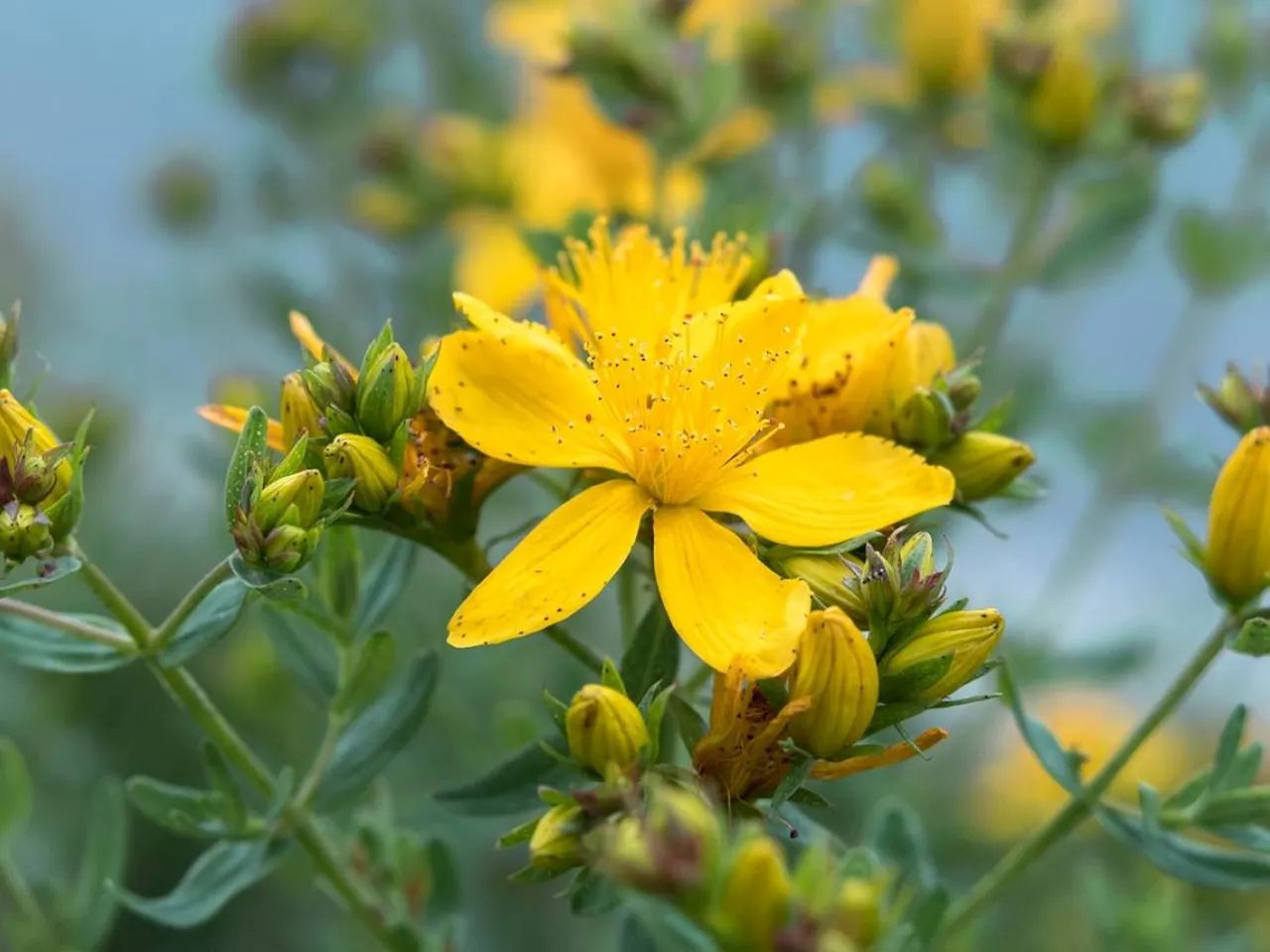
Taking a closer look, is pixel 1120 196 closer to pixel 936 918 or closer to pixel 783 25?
pixel 783 25

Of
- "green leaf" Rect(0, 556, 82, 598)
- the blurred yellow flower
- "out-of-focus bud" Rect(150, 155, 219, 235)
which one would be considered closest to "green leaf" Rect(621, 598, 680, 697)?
"green leaf" Rect(0, 556, 82, 598)

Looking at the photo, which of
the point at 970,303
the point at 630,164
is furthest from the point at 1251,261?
the point at 630,164

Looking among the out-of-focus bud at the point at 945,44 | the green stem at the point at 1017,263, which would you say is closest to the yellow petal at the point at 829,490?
the green stem at the point at 1017,263

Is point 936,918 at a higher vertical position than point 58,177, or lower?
higher

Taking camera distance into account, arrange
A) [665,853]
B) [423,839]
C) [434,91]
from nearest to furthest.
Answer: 1. [665,853]
2. [423,839]
3. [434,91]

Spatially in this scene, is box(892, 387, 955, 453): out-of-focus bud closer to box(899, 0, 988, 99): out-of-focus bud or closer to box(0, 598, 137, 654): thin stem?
box(0, 598, 137, 654): thin stem

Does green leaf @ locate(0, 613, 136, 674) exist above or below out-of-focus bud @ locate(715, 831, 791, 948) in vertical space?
below
